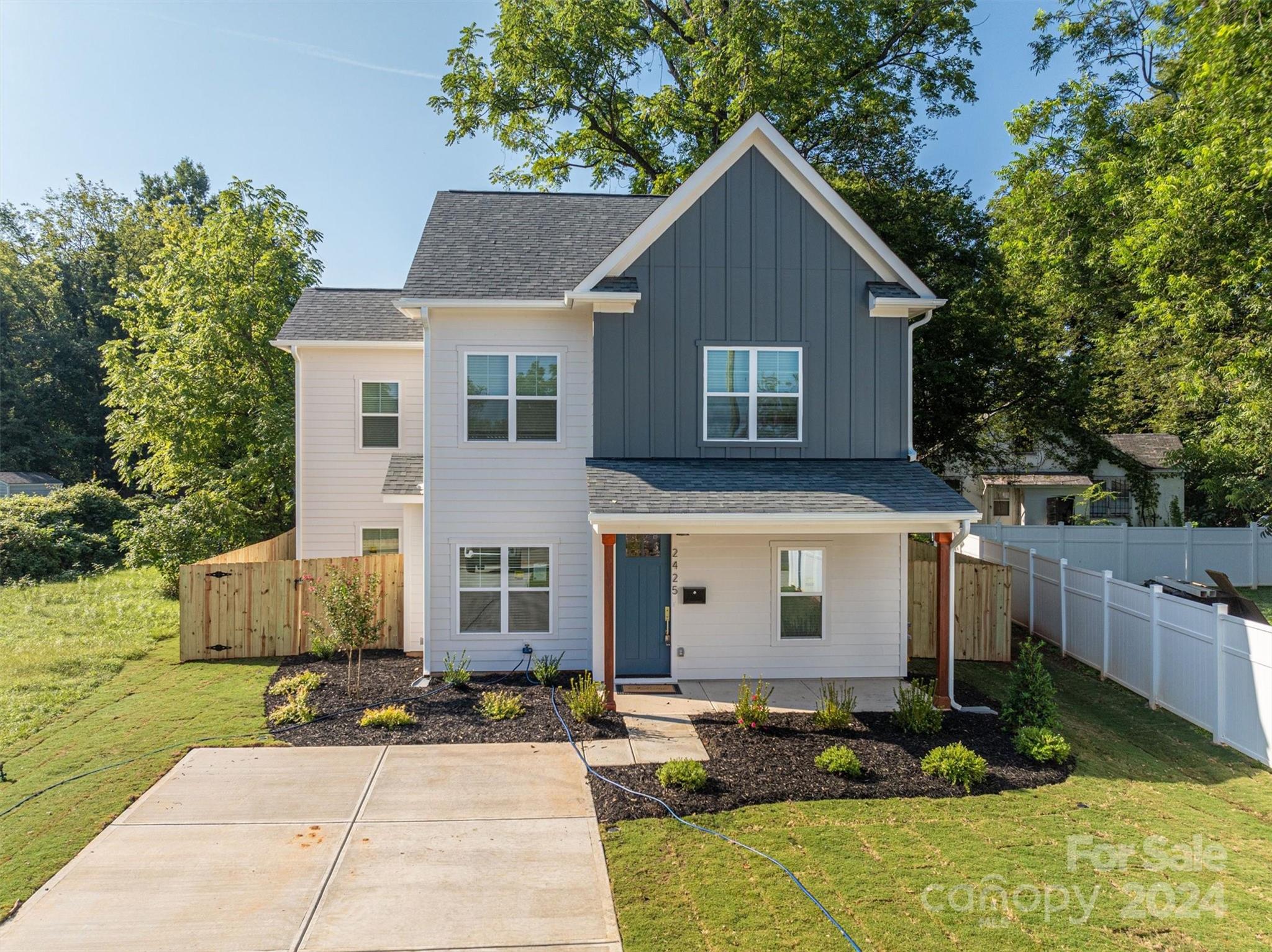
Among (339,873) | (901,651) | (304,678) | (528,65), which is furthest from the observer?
(528,65)

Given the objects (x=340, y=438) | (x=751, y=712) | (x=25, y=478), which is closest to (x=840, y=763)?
(x=751, y=712)

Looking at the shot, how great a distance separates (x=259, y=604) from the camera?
12.9 meters

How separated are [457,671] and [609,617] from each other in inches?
111

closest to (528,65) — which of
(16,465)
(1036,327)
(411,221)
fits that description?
(411,221)

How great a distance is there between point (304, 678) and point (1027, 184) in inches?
830

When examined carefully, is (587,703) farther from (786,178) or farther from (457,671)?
(786,178)

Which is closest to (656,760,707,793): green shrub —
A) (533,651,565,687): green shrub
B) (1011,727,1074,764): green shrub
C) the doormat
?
the doormat

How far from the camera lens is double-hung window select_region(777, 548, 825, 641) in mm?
11500

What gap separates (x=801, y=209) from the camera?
11.5 metres

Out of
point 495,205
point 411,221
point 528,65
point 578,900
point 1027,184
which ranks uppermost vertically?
point 528,65

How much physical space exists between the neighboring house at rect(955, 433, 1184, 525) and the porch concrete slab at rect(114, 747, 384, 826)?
22615 mm

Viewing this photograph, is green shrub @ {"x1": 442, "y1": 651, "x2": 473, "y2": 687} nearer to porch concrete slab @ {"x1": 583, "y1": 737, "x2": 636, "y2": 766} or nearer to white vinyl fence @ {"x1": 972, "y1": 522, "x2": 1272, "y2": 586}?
porch concrete slab @ {"x1": 583, "y1": 737, "x2": 636, "y2": 766}

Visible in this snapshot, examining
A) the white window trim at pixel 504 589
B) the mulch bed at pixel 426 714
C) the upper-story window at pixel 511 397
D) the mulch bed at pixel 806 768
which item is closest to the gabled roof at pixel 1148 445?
the mulch bed at pixel 806 768

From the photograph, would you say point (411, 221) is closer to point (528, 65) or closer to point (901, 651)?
point (528, 65)
